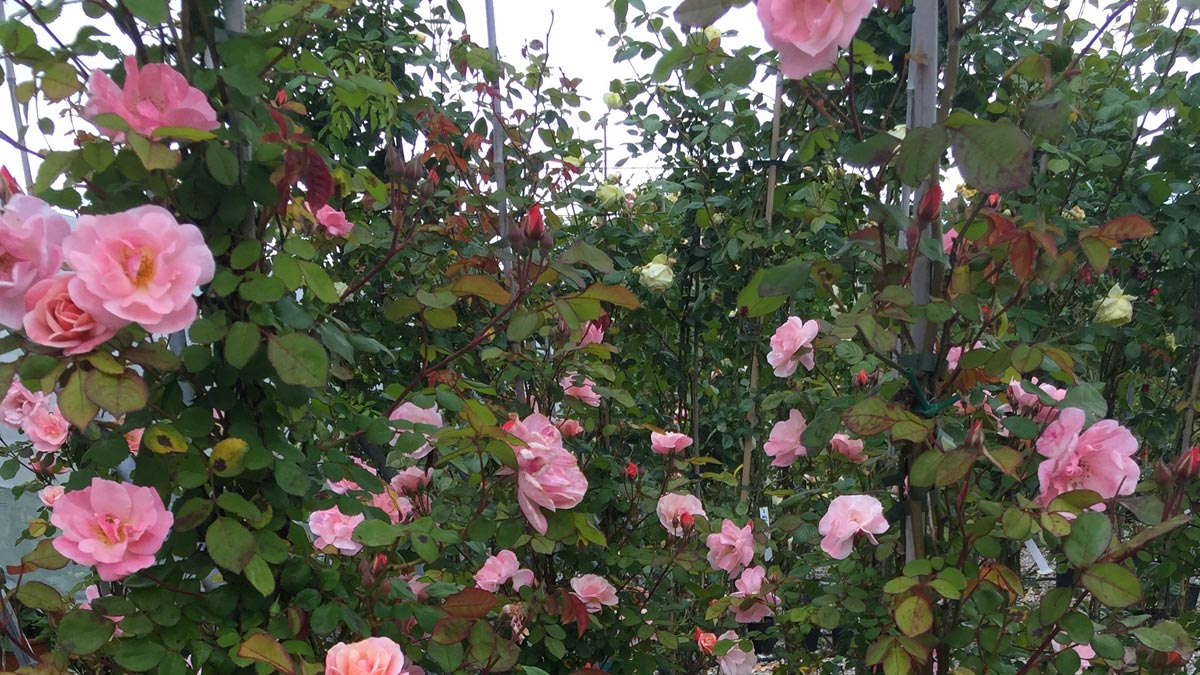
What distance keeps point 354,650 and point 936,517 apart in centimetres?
69

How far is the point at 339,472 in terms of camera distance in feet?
2.82

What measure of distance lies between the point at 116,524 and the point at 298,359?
20 centimetres

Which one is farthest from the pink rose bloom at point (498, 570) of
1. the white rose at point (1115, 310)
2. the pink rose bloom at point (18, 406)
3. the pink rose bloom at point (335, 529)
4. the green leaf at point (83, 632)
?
the white rose at point (1115, 310)

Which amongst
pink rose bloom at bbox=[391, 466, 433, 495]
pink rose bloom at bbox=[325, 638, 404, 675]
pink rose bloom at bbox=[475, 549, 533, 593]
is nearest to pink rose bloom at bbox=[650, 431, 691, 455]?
pink rose bloom at bbox=[475, 549, 533, 593]

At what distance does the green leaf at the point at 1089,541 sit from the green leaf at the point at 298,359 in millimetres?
701

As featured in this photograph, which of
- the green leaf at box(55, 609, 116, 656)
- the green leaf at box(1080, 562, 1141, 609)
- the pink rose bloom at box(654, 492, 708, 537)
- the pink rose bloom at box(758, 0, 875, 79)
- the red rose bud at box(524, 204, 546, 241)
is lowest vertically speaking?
the green leaf at box(55, 609, 116, 656)

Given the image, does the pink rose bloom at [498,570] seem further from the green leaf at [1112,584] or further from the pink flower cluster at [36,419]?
the green leaf at [1112,584]

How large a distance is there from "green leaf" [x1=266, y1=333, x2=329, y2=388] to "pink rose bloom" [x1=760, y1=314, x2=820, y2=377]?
70 centimetres

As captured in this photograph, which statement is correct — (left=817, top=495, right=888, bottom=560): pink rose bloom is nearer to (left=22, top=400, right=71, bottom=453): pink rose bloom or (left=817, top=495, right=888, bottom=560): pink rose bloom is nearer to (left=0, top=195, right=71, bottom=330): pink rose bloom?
(left=0, top=195, right=71, bottom=330): pink rose bloom

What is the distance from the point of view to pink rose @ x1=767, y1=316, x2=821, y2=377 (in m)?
1.21

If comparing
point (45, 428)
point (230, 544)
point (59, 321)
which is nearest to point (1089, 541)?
point (230, 544)

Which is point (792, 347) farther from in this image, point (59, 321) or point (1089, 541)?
point (59, 321)

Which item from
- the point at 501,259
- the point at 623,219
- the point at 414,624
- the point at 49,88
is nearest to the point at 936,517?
the point at 414,624

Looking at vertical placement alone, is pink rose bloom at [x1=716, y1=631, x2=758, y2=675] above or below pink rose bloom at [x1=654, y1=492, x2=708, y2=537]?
below
